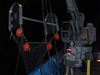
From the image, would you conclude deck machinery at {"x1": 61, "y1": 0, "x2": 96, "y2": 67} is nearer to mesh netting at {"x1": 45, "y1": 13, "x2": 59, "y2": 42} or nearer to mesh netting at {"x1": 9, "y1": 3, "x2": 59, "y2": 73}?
mesh netting at {"x1": 45, "y1": 13, "x2": 59, "y2": 42}

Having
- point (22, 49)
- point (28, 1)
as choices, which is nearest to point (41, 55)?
point (22, 49)

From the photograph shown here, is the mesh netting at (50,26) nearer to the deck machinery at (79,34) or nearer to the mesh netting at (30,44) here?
the mesh netting at (30,44)

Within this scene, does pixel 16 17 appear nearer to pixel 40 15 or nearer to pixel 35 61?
pixel 35 61

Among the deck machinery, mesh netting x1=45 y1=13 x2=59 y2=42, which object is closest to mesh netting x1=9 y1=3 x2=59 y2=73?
Result: mesh netting x1=45 y1=13 x2=59 y2=42

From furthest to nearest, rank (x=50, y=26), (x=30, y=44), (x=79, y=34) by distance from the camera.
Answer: (x=79, y=34) < (x=50, y=26) < (x=30, y=44)

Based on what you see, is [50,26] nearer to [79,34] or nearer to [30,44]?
[30,44]

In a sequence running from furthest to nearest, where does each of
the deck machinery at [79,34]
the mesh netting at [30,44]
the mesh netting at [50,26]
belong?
the deck machinery at [79,34]
the mesh netting at [50,26]
the mesh netting at [30,44]

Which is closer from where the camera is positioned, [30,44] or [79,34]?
[30,44]

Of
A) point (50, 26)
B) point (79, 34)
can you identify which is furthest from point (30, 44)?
point (79, 34)

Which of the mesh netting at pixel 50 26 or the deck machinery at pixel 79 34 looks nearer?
the mesh netting at pixel 50 26

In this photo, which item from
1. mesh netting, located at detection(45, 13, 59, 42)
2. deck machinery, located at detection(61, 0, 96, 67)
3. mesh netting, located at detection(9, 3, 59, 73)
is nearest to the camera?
mesh netting, located at detection(9, 3, 59, 73)

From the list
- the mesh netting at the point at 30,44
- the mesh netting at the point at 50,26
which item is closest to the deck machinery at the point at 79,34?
the mesh netting at the point at 50,26

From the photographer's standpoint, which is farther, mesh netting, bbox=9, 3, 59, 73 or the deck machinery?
the deck machinery

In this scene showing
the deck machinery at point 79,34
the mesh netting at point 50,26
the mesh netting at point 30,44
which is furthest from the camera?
the deck machinery at point 79,34
